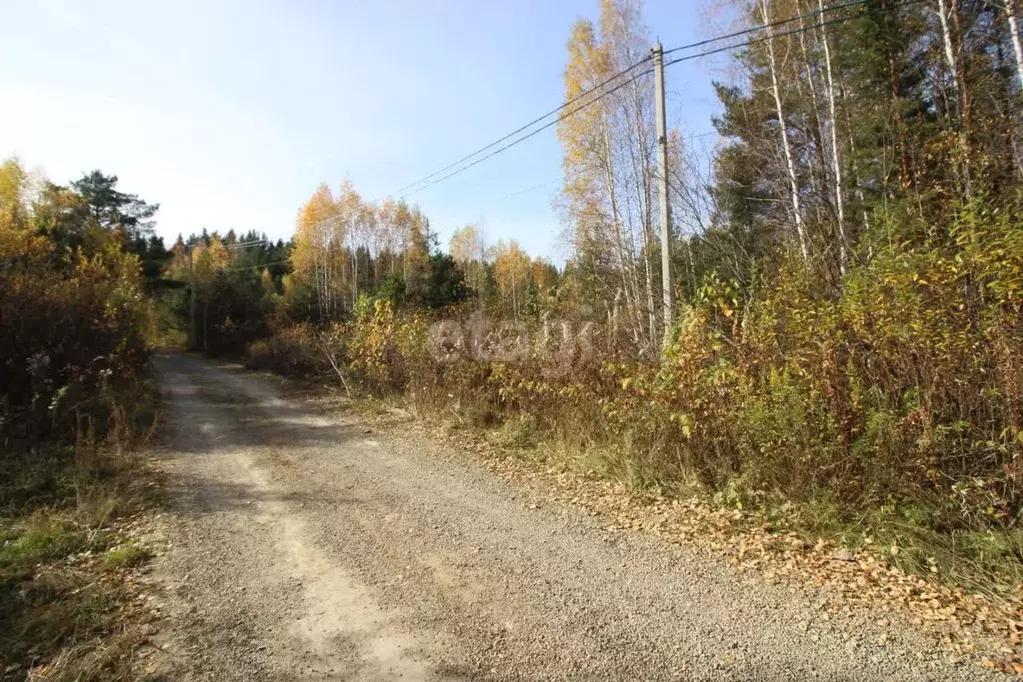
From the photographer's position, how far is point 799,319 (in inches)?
209

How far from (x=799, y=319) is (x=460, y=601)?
3.90m

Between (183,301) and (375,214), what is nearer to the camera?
(183,301)

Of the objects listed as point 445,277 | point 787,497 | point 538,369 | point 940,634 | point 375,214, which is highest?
point 375,214

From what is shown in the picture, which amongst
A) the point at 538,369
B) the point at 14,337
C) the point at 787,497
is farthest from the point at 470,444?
the point at 14,337

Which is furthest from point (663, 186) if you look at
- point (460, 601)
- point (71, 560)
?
point (71, 560)

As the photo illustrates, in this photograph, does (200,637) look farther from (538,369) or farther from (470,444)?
(538,369)

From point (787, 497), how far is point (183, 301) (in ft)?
129

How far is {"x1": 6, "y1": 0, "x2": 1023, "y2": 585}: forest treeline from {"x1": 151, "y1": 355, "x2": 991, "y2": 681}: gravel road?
1.21 m

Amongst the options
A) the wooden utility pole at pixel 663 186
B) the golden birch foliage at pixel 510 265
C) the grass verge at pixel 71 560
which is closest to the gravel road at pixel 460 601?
the grass verge at pixel 71 560

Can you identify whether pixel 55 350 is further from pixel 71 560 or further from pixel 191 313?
pixel 191 313

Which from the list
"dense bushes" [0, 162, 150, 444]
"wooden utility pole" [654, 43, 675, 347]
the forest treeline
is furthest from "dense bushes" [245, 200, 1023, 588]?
"dense bushes" [0, 162, 150, 444]

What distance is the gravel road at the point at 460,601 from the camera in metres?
2.99

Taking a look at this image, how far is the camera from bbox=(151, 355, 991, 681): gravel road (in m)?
2.99

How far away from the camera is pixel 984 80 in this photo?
9.41 metres
